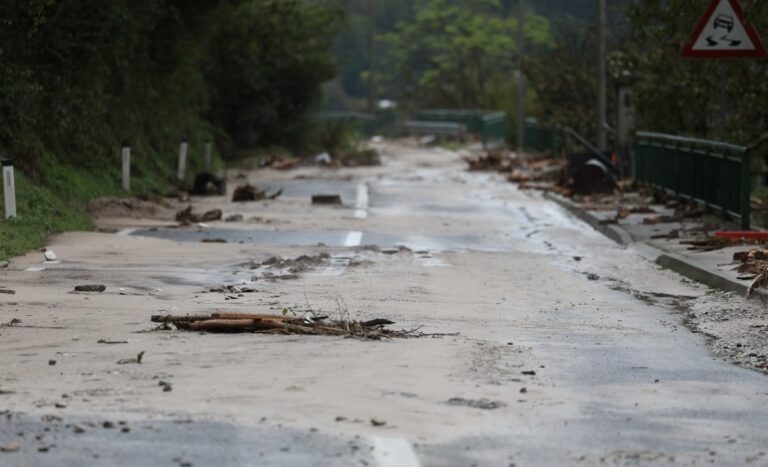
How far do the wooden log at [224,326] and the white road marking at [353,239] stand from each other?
8.25m

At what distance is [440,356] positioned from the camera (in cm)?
1027

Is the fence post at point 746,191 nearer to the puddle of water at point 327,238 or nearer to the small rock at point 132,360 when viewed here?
the puddle of water at point 327,238

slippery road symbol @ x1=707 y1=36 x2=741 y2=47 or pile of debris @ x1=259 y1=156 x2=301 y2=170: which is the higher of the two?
slippery road symbol @ x1=707 y1=36 x2=741 y2=47

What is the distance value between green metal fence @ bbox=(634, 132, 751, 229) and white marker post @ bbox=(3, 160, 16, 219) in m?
9.00

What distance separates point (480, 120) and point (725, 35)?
4828cm

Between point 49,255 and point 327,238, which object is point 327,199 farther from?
point 49,255

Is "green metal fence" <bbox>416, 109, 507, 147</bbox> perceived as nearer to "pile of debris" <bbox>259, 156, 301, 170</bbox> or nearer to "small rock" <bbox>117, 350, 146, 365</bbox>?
"pile of debris" <bbox>259, 156, 301, 170</bbox>

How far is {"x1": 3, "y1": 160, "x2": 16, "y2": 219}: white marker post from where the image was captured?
61.9 feet

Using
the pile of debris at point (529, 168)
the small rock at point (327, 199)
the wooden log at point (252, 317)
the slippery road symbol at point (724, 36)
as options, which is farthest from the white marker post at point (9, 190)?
the pile of debris at point (529, 168)

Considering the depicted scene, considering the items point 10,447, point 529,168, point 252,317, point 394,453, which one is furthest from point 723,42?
point 529,168

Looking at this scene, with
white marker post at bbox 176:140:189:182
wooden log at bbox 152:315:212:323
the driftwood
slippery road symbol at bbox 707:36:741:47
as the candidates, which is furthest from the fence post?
white marker post at bbox 176:140:189:182

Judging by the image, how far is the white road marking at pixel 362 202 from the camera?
2570 centimetres

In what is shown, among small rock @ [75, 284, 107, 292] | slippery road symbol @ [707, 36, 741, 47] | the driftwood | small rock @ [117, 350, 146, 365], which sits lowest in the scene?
small rock @ [75, 284, 107, 292]

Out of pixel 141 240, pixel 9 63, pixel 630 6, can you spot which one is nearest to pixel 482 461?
pixel 141 240
